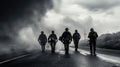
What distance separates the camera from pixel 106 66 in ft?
34.7

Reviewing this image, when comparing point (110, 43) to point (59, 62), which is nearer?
point (59, 62)

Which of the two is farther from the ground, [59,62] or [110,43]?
[110,43]

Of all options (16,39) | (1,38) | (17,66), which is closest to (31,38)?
(16,39)

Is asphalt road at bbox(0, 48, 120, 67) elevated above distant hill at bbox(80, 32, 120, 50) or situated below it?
below

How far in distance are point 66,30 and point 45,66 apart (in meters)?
Answer: 9.41

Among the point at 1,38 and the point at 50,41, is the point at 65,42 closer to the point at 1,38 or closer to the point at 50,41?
the point at 50,41

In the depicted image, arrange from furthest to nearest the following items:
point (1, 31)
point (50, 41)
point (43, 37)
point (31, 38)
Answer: point (31, 38)
point (1, 31)
point (43, 37)
point (50, 41)

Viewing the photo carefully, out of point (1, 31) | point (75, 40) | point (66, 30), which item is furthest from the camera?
point (1, 31)

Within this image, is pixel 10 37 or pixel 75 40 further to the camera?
pixel 10 37

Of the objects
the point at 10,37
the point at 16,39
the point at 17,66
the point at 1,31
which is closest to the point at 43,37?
the point at 17,66

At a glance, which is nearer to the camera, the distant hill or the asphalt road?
the asphalt road

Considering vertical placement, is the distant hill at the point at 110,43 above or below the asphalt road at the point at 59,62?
above

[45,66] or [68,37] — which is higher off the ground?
[68,37]

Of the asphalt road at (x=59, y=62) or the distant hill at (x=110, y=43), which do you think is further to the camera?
→ the distant hill at (x=110, y=43)
